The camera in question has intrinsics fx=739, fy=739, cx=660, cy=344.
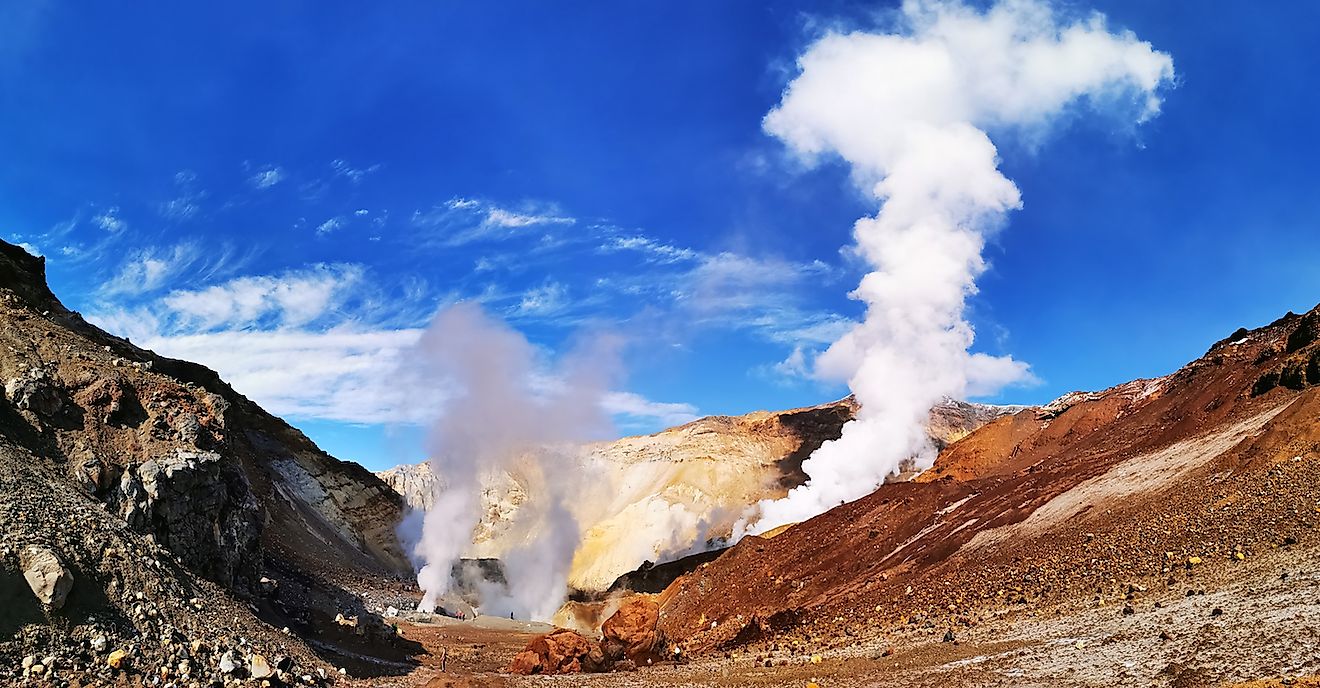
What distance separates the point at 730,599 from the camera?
4384cm

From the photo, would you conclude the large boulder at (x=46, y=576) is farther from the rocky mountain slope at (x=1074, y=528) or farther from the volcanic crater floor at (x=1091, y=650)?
the rocky mountain slope at (x=1074, y=528)

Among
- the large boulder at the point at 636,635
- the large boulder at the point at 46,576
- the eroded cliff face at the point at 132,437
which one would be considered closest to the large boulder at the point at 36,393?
the eroded cliff face at the point at 132,437

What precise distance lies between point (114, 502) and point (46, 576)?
6.48 meters

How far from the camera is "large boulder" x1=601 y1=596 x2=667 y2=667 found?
29656 mm

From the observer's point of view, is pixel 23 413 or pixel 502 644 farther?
pixel 502 644

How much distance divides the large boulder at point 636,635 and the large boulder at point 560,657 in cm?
61

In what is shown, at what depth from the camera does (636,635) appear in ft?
Result: 98.8

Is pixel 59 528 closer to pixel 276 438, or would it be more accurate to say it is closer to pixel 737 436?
pixel 276 438

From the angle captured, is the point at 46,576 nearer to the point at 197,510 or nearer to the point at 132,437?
the point at 132,437

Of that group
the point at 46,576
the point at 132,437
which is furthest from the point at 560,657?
the point at 46,576

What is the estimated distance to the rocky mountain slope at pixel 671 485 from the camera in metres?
110

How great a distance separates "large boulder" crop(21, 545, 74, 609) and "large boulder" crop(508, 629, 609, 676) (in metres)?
17.4

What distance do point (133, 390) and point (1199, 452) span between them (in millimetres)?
41464

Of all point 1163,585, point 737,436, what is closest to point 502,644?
point 1163,585
